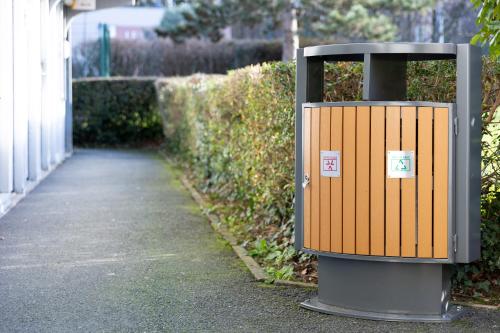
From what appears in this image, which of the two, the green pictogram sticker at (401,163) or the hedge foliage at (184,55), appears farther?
the hedge foliage at (184,55)

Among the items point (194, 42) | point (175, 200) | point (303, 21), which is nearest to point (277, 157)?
point (175, 200)

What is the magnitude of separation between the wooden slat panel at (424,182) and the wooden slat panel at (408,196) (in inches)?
1.3

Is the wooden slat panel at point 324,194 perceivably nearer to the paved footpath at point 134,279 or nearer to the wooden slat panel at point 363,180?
the wooden slat panel at point 363,180

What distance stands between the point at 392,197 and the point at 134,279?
2.13 meters

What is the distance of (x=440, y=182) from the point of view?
17.8 feet

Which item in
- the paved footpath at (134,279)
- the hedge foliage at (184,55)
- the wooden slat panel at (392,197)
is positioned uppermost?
the hedge foliage at (184,55)

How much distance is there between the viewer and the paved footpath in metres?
5.48

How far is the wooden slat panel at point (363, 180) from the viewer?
5477 mm

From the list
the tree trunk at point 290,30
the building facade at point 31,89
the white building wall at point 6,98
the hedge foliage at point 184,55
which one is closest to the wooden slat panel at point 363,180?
the building facade at point 31,89

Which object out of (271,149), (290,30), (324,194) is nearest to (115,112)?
(290,30)

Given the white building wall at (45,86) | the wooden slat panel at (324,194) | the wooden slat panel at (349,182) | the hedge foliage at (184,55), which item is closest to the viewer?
the wooden slat panel at (349,182)

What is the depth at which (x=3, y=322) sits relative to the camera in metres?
5.51

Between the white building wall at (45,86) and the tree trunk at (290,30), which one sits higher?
the tree trunk at (290,30)

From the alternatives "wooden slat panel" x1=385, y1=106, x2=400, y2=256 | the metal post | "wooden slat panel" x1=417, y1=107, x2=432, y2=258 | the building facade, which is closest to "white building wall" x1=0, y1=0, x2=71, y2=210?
the building facade
